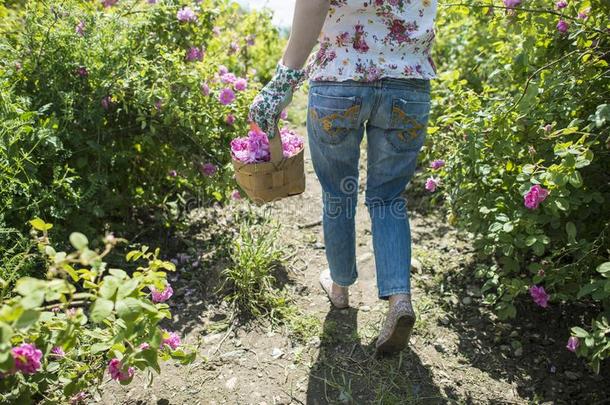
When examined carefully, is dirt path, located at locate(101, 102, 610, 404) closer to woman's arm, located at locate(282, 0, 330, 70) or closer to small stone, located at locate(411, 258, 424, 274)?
small stone, located at locate(411, 258, 424, 274)

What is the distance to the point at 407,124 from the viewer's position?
77.5 inches

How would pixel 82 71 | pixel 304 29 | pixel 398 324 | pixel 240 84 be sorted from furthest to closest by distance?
1. pixel 240 84
2. pixel 82 71
3. pixel 398 324
4. pixel 304 29

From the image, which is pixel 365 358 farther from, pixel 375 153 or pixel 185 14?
pixel 185 14

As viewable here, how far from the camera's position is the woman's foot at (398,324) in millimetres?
2021

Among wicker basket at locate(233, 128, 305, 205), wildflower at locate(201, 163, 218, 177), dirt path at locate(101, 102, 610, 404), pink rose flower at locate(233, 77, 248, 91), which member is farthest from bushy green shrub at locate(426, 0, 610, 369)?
wildflower at locate(201, 163, 218, 177)

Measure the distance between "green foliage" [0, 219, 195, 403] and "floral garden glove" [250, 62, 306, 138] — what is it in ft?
2.14

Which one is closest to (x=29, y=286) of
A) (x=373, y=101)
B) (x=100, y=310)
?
(x=100, y=310)

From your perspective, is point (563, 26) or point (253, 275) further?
point (253, 275)

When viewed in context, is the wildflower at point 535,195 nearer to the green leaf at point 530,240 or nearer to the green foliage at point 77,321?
the green leaf at point 530,240

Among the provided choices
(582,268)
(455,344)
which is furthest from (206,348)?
(582,268)

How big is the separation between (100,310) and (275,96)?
3.19 feet

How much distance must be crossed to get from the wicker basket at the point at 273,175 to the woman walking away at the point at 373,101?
107 mm

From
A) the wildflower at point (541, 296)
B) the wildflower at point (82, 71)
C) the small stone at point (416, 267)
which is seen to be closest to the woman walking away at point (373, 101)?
the wildflower at point (541, 296)

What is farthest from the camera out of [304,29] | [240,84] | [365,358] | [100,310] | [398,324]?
[240,84]
